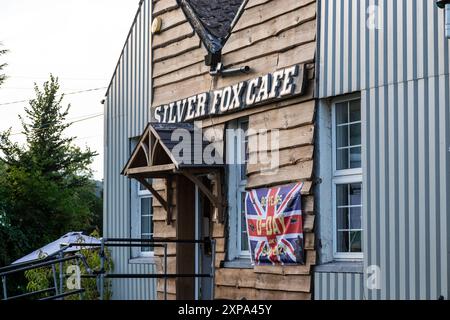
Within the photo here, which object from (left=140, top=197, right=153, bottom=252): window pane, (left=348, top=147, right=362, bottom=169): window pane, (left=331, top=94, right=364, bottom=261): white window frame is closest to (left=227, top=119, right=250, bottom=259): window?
(left=331, top=94, right=364, bottom=261): white window frame

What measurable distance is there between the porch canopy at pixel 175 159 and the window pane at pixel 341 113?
2.45m

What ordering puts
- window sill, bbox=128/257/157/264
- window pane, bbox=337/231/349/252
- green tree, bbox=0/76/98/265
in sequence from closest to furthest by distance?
window pane, bbox=337/231/349/252
window sill, bbox=128/257/157/264
green tree, bbox=0/76/98/265

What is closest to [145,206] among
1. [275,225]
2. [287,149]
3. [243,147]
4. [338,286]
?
[243,147]

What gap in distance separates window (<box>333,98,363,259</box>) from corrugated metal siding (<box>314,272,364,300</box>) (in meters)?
0.30

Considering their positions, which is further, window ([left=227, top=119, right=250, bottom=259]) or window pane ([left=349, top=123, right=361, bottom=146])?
window ([left=227, top=119, right=250, bottom=259])

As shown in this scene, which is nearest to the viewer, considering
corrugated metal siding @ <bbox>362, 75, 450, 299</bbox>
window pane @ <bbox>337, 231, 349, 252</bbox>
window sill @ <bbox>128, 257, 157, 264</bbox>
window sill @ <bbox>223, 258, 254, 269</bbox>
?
corrugated metal siding @ <bbox>362, 75, 450, 299</bbox>

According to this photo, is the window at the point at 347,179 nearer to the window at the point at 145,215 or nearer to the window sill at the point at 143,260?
the window sill at the point at 143,260

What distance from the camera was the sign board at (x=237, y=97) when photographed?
1235 centimetres

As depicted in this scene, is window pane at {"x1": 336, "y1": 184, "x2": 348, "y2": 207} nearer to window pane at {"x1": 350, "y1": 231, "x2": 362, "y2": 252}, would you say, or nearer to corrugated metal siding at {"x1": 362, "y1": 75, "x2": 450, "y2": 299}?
window pane at {"x1": 350, "y1": 231, "x2": 362, "y2": 252}

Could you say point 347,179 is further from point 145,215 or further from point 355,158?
point 145,215

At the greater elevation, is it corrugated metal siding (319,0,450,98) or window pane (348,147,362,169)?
corrugated metal siding (319,0,450,98)

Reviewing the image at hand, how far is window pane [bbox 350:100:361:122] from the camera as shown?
11594 millimetres
